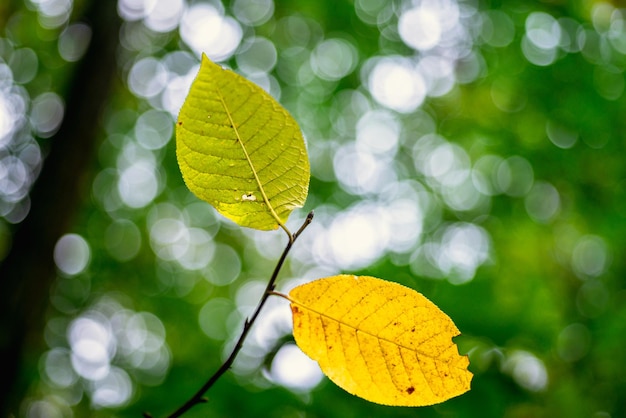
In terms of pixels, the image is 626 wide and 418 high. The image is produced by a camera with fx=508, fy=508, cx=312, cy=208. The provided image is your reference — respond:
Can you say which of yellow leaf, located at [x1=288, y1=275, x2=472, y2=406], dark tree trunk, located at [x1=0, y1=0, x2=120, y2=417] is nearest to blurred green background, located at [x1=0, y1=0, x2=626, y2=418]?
dark tree trunk, located at [x1=0, y1=0, x2=120, y2=417]

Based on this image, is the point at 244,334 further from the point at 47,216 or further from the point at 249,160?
the point at 47,216

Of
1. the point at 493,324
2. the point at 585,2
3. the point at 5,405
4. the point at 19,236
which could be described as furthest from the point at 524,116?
the point at 5,405

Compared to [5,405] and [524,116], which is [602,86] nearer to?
[524,116]

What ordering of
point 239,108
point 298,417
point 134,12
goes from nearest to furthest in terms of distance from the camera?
point 239,108 → point 298,417 → point 134,12

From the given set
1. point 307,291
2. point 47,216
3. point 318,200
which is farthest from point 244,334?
point 318,200

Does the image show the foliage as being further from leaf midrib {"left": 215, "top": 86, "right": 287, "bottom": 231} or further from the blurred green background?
the blurred green background

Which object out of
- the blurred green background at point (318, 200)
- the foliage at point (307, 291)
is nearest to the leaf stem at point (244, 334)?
the foliage at point (307, 291)
